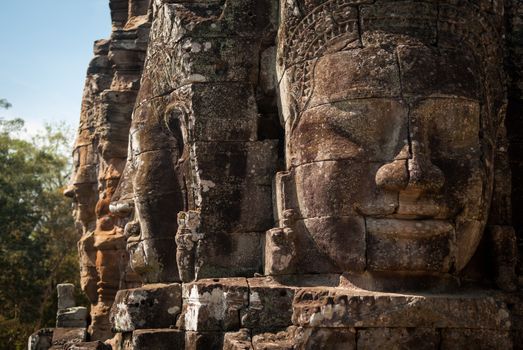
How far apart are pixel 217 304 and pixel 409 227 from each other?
1.90 metres

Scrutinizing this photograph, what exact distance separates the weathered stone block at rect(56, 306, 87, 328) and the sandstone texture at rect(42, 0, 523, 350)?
14.9 ft

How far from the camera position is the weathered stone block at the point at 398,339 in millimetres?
6719

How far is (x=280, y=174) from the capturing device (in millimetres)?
7938

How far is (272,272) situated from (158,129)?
7.61 ft

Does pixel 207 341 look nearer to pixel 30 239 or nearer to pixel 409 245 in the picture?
pixel 409 245

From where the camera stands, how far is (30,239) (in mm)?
27766

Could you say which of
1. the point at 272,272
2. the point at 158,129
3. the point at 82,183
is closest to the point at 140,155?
→ the point at 158,129

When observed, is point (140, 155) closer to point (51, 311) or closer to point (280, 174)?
point (280, 174)

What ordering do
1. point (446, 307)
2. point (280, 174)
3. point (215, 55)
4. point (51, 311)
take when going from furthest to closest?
point (51, 311)
point (215, 55)
point (280, 174)
point (446, 307)

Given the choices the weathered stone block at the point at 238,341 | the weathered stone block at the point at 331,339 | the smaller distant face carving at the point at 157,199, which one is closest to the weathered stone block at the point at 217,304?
the weathered stone block at the point at 238,341

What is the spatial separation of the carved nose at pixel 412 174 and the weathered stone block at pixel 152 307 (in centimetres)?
249

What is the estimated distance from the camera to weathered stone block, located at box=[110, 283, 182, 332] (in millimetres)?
8297

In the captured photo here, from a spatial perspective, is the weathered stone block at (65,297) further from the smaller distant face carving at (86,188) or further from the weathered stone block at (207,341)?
the weathered stone block at (207,341)

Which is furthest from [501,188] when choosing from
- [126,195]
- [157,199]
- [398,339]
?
[126,195]
